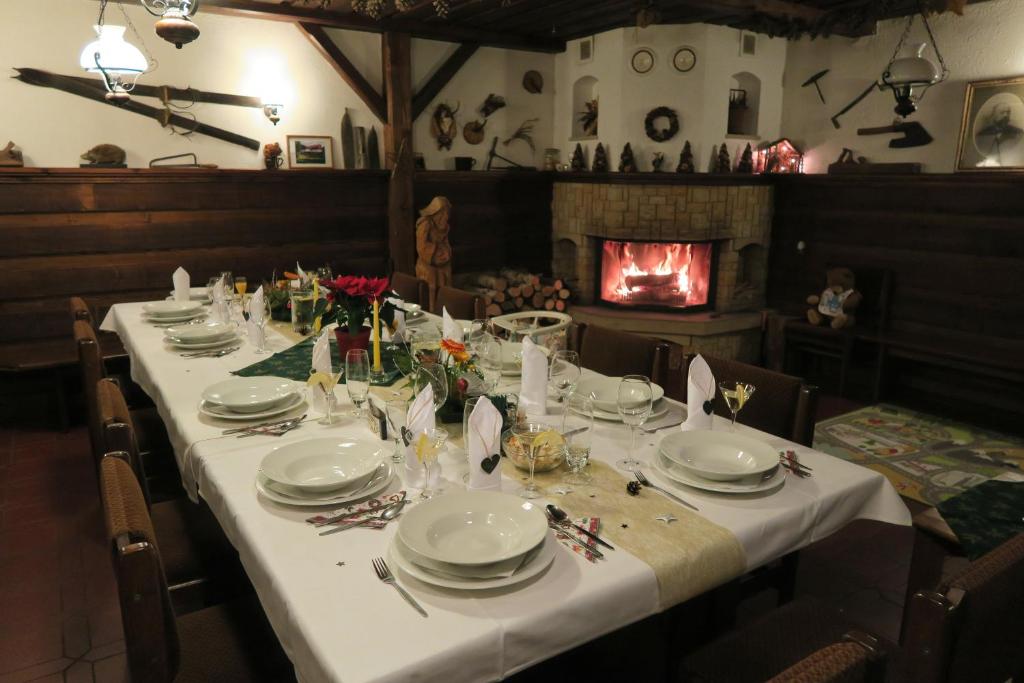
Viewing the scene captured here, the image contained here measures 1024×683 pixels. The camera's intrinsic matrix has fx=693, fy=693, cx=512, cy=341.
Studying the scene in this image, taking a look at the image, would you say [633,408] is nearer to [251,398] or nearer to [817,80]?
[251,398]

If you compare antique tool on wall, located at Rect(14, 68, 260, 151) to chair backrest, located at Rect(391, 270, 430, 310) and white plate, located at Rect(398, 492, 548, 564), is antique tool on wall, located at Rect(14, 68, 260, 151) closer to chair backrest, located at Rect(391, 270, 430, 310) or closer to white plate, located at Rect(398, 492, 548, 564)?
chair backrest, located at Rect(391, 270, 430, 310)

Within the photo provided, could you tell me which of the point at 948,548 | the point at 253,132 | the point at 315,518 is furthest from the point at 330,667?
the point at 253,132

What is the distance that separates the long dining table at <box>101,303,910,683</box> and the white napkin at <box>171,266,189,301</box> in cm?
209

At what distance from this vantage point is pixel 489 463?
4.88 ft

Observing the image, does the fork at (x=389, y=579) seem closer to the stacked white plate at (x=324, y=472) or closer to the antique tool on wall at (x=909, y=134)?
the stacked white plate at (x=324, y=472)

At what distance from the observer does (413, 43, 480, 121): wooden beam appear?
5.77 meters

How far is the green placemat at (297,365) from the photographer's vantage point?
7.97 feet

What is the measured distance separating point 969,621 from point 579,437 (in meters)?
0.98

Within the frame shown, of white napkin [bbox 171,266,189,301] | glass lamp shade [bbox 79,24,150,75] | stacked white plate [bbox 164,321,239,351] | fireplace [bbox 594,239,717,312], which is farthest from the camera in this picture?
fireplace [bbox 594,239,717,312]

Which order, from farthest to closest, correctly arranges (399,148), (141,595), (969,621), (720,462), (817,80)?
(399,148)
(817,80)
(720,462)
(141,595)
(969,621)

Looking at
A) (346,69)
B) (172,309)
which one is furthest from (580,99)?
(172,309)

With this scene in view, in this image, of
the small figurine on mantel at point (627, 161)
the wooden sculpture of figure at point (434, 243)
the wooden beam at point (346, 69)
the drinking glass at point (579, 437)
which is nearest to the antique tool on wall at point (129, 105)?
the wooden beam at point (346, 69)

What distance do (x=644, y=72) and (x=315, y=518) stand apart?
488cm

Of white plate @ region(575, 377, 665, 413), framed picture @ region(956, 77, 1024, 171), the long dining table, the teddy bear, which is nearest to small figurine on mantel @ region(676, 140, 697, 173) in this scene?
the teddy bear
